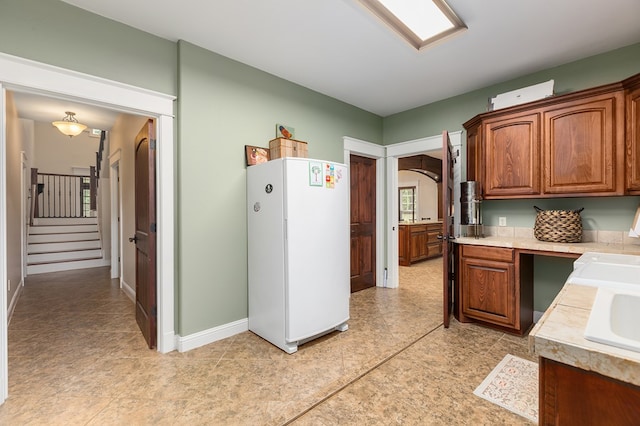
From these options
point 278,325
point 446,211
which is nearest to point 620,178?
point 446,211

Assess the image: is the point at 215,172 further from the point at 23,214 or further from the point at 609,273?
the point at 23,214

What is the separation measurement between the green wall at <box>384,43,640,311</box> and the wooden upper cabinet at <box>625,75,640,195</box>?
37cm

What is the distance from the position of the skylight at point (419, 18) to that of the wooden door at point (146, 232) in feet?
6.77

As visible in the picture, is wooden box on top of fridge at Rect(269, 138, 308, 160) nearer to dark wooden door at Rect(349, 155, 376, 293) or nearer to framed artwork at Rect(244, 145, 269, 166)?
framed artwork at Rect(244, 145, 269, 166)

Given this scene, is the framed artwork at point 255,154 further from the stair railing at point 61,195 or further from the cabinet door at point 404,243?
the stair railing at point 61,195

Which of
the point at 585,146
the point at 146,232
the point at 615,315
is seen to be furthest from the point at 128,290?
the point at 585,146

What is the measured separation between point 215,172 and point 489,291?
2.84 metres

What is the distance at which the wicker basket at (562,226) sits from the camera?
2549mm

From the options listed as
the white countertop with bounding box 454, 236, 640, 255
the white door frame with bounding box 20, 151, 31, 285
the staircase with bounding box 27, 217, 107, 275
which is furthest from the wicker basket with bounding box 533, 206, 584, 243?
the staircase with bounding box 27, 217, 107, 275

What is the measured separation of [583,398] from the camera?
661mm

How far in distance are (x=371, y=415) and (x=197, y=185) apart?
2162 millimetres

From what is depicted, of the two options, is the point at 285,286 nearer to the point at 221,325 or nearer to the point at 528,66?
the point at 221,325

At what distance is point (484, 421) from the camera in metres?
1.61

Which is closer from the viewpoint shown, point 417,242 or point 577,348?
point 577,348
